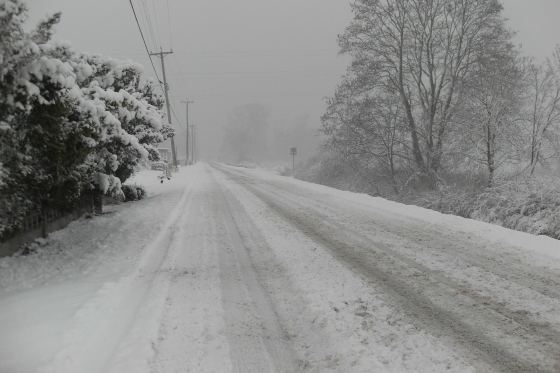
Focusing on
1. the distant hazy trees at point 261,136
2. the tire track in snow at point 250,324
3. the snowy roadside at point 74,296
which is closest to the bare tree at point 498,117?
the tire track in snow at point 250,324

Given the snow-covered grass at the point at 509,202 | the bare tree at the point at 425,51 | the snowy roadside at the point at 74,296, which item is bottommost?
the snowy roadside at the point at 74,296

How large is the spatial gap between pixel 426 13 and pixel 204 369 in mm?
17094

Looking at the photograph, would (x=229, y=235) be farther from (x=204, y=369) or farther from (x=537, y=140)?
(x=537, y=140)

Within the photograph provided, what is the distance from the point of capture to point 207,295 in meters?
3.91

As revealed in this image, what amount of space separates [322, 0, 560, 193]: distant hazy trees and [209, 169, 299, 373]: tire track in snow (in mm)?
10560

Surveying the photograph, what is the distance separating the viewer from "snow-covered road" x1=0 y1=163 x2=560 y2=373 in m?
2.70

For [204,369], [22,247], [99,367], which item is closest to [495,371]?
[204,369]

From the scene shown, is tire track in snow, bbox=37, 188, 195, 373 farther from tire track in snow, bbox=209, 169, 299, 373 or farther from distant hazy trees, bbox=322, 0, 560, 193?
distant hazy trees, bbox=322, 0, 560, 193

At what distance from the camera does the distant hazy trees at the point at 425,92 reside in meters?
12.0

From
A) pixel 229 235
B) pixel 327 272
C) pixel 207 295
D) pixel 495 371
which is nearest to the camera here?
pixel 495 371

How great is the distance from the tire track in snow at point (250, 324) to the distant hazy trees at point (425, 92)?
10560mm

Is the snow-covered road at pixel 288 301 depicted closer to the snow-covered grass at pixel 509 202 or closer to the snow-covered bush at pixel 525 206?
the snow-covered bush at pixel 525 206

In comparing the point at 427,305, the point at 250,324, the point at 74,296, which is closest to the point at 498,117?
the point at 427,305

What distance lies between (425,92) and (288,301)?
1519 cm
